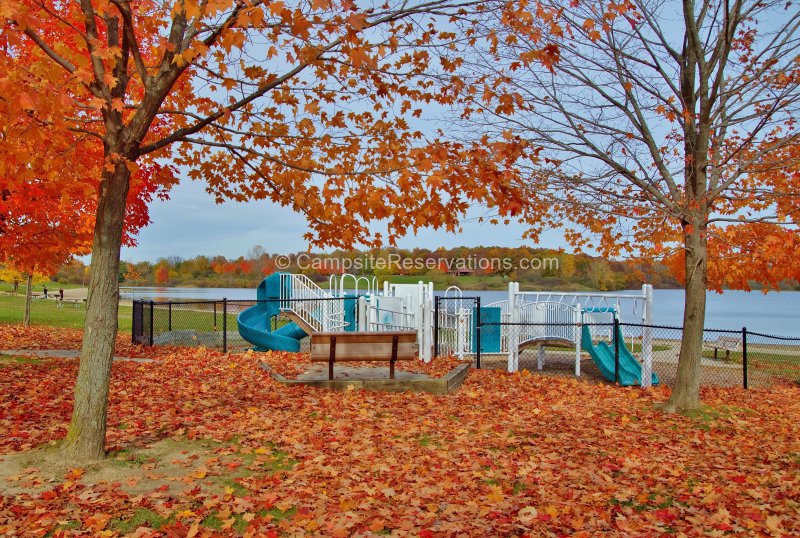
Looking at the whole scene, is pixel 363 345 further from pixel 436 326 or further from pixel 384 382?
pixel 436 326

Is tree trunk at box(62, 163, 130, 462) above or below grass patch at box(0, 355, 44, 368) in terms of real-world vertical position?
above

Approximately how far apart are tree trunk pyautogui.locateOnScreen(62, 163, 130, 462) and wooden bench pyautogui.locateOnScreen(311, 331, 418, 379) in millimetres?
3840

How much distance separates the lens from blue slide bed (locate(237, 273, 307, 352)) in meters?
17.4

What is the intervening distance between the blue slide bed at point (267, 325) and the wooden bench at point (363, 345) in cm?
731

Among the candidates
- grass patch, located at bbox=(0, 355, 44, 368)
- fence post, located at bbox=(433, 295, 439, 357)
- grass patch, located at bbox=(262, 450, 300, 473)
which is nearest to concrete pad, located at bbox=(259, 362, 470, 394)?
grass patch, located at bbox=(262, 450, 300, 473)

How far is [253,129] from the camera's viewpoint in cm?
800

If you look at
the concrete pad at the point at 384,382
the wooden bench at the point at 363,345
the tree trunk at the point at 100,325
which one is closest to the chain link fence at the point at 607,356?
the concrete pad at the point at 384,382

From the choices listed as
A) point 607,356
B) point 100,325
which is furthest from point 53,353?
point 607,356

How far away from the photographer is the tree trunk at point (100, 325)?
5973mm

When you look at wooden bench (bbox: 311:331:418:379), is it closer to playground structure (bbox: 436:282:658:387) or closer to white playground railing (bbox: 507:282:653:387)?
playground structure (bbox: 436:282:658:387)

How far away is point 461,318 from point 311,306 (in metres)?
4.32

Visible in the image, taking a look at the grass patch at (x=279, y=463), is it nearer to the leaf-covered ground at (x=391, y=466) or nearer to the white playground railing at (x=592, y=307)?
the leaf-covered ground at (x=391, y=466)

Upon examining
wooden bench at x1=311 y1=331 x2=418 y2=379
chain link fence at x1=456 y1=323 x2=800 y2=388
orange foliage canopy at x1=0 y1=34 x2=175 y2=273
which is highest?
orange foliage canopy at x1=0 y1=34 x2=175 y2=273

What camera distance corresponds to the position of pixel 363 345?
31.9ft
